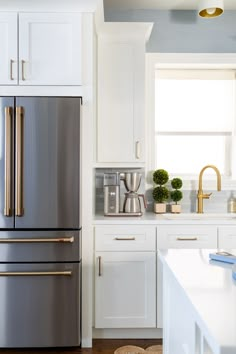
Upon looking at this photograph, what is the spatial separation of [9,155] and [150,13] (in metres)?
1.90

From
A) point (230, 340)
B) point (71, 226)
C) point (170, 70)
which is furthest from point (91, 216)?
point (230, 340)

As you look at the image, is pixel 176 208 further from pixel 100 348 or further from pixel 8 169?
pixel 8 169

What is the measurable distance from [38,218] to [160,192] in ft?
3.90

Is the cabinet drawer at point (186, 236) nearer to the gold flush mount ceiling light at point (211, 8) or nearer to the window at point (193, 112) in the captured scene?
the window at point (193, 112)

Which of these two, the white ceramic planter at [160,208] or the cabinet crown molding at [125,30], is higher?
the cabinet crown molding at [125,30]

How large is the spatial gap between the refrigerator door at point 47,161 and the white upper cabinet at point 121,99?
56cm

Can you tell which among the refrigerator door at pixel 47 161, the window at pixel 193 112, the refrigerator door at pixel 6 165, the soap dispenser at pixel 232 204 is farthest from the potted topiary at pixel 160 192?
the refrigerator door at pixel 6 165

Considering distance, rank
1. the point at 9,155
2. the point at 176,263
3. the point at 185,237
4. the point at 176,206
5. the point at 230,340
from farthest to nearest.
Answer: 1. the point at 176,206
2. the point at 185,237
3. the point at 9,155
4. the point at 176,263
5. the point at 230,340

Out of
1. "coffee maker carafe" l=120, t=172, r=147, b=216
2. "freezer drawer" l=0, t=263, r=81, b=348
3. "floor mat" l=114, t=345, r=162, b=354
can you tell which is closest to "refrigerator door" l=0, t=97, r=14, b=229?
"freezer drawer" l=0, t=263, r=81, b=348

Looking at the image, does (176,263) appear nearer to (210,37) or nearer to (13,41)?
(13,41)

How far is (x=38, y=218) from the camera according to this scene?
2529mm

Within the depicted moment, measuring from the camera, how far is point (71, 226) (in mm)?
2553

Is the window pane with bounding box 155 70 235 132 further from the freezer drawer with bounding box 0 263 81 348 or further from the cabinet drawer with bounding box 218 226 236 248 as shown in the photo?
the freezer drawer with bounding box 0 263 81 348

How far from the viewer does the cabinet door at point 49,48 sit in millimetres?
2605
